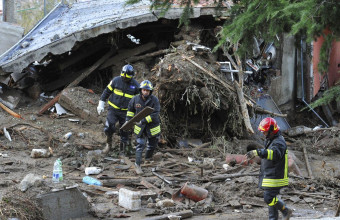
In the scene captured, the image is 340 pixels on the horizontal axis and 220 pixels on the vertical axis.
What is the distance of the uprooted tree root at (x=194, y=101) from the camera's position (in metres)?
11.7

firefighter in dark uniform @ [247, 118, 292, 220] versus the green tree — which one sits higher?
the green tree

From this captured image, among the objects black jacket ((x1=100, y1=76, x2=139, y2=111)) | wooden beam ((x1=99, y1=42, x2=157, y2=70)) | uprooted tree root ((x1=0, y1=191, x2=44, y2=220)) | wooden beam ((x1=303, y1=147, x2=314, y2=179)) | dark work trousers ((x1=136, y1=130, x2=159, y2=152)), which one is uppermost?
wooden beam ((x1=99, y1=42, x2=157, y2=70))

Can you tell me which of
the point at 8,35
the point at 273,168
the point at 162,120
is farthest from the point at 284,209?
the point at 8,35

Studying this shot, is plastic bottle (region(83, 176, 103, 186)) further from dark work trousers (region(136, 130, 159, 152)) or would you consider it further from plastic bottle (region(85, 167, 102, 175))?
dark work trousers (region(136, 130, 159, 152))

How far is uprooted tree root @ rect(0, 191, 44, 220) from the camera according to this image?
19.4 feet

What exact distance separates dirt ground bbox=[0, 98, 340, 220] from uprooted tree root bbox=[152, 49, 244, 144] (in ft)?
2.10

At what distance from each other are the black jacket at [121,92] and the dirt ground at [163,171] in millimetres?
1161

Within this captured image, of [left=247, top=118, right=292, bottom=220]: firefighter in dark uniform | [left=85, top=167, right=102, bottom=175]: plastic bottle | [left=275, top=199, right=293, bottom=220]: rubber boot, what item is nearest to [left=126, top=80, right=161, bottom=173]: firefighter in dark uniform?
[left=85, top=167, right=102, bottom=175]: plastic bottle

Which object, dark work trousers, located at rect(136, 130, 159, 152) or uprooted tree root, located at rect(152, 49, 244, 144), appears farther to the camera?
uprooted tree root, located at rect(152, 49, 244, 144)

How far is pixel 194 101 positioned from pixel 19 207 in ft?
21.5

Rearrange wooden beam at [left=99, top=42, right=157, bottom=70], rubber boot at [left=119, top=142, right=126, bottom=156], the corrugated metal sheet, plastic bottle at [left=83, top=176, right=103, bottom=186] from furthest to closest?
wooden beam at [left=99, top=42, right=157, bottom=70], the corrugated metal sheet, rubber boot at [left=119, top=142, right=126, bottom=156], plastic bottle at [left=83, top=176, right=103, bottom=186]

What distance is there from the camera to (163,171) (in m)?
9.66

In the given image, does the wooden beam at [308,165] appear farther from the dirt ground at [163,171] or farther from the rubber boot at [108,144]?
the rubber boot at [108,144]

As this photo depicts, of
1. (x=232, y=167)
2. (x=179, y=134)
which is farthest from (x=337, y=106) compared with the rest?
(x=232, y=167)
